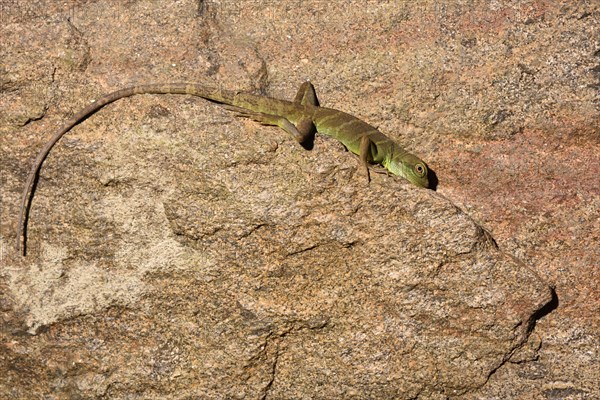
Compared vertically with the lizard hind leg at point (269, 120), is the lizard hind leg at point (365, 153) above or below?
below

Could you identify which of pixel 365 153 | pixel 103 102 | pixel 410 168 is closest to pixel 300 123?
pixel 365 153

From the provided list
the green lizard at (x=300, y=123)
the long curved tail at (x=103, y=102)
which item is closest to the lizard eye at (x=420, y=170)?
the green lizard at (x=300, y=123)

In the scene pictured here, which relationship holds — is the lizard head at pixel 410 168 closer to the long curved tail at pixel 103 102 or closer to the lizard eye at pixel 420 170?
the lizard eye at pixel 420 170

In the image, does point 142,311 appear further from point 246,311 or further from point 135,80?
point 135,80

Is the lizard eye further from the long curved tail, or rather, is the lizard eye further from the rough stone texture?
the long curved tail

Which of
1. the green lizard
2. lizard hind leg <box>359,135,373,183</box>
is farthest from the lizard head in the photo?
lizard hind leg <box>359,135,373,183</box>

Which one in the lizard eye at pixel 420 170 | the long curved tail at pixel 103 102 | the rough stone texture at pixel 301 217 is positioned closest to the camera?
the rough stone texture at pixel 301 217
